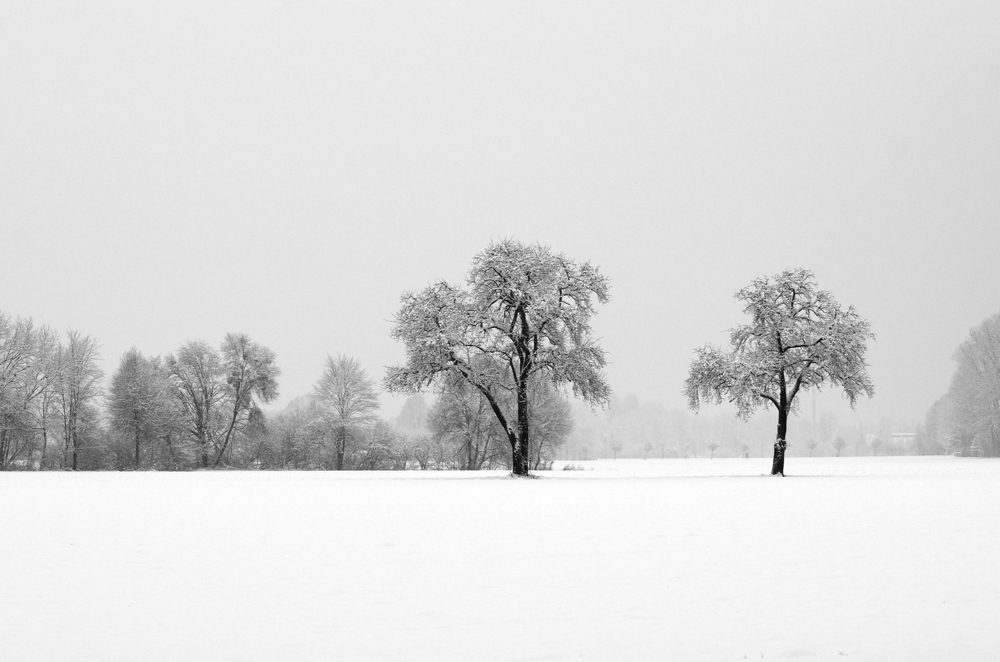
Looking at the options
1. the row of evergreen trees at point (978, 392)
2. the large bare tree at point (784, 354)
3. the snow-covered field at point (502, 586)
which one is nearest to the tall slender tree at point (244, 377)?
the large bare tree at point (784, 354)

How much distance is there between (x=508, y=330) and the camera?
1813 inches

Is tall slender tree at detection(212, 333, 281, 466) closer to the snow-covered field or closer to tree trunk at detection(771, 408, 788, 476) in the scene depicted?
tree trunk at detection(771, 408, 788, 476)

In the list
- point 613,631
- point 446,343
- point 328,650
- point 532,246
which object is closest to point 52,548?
point 328,650

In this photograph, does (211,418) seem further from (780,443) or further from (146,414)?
(780,443)

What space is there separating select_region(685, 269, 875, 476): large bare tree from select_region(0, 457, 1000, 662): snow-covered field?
2577 centimetres

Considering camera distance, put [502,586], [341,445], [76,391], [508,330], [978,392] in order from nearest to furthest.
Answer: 1. [502,586]
2. [508,330]
3. [76,391]
4. [341,445]
5. [978,392]

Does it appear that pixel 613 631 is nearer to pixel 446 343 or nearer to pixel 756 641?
pixel 756 641

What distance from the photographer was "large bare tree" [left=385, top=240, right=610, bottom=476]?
149 ft

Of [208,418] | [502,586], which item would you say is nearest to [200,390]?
[208,418]

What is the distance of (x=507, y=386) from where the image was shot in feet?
154

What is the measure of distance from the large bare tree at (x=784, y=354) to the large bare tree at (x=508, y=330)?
6.94 meters

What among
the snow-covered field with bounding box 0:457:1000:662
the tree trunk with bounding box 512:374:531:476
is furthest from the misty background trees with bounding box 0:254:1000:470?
the snow-covered field with bounding box 0:457:1000:662

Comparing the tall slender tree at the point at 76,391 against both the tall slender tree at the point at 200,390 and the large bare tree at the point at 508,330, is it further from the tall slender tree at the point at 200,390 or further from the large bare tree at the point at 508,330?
the large bare tree at the point at 508,330

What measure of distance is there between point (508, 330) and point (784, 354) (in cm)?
1558
